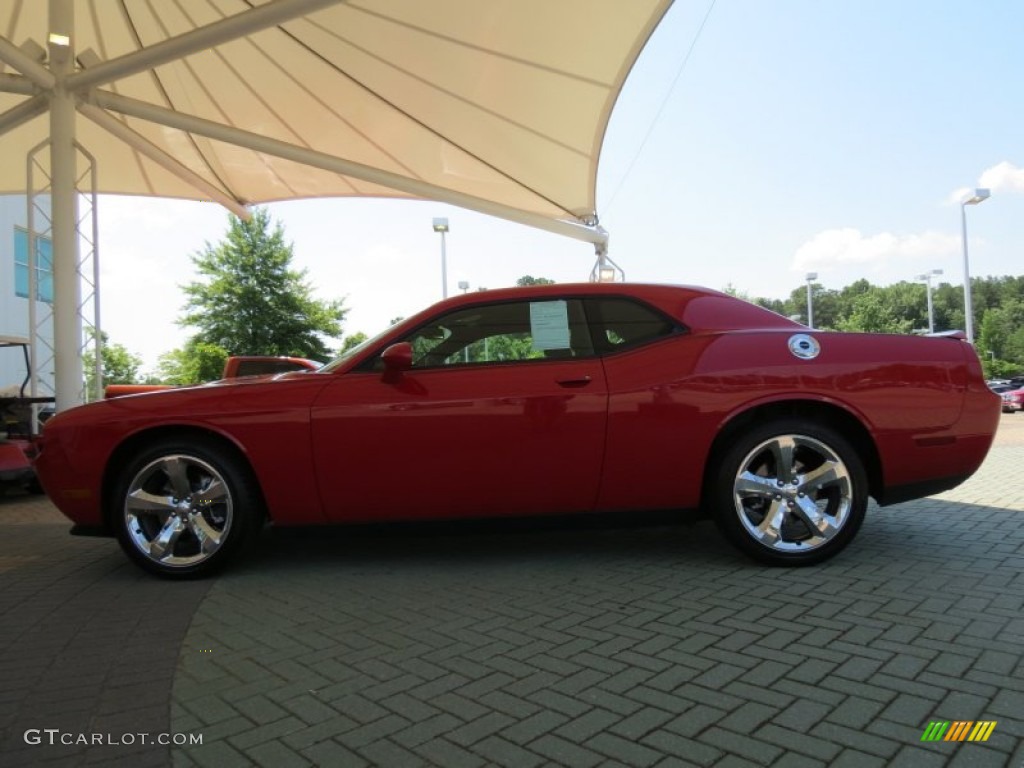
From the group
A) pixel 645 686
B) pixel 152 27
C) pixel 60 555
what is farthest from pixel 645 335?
pixel 152 27

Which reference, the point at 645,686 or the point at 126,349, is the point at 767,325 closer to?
the point at 645,686

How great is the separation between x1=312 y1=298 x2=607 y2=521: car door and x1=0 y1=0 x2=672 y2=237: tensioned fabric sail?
604 cm

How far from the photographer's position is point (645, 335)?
13.3 feet

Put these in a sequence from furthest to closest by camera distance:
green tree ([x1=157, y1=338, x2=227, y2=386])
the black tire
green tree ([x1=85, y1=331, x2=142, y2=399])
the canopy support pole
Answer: green tree ([x1=85, y1=331, x2=142, y2=399]), green tree ([x1=157, y1=338, x2=227, y2=386]), the canopy support pole, the black tire

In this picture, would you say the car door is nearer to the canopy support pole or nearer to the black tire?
the black tire

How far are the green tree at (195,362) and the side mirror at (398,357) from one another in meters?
18.1

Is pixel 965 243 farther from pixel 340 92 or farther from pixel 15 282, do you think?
pixel 15 282

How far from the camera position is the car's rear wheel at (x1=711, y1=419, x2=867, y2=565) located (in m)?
3.83

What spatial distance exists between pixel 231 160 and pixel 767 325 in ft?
43.0

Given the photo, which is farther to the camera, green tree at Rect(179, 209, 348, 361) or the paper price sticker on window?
green tree at Rect(179, 209, 348, 361)

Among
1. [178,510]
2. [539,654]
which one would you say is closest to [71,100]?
[178,510]

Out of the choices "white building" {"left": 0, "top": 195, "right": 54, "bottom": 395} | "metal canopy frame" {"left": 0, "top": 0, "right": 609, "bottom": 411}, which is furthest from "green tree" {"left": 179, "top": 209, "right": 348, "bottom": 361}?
"metal canopy frame" {"left": 0, "top": 0, "right": 609, "bottom": 411}

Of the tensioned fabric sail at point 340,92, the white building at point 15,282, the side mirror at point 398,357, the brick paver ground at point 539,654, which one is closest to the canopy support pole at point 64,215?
the tensioned fabric sail at point 340,92

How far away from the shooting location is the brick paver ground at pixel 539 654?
2174 mm
